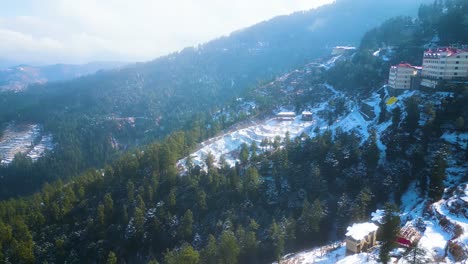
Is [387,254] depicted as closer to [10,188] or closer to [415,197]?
[415,197]

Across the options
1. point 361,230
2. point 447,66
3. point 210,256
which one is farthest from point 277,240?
→ point 447,66

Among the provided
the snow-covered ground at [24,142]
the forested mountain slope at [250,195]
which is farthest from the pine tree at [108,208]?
the snow-covered ground at [24,142]

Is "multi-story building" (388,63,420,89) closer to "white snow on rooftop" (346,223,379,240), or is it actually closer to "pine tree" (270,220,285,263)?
"white snow on rooftop" (346,223,379,240)

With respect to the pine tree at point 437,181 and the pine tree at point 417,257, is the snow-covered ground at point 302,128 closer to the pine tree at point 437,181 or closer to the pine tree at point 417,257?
the pine tree at point 437,181

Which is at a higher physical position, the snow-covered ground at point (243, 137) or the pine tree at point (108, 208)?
the snow-covered ground at point (243, 137)

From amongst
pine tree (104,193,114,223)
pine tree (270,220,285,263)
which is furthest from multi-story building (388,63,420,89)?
pine tree (104,193,114,223)

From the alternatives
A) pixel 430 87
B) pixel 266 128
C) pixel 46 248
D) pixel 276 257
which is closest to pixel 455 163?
pixel 430 87
